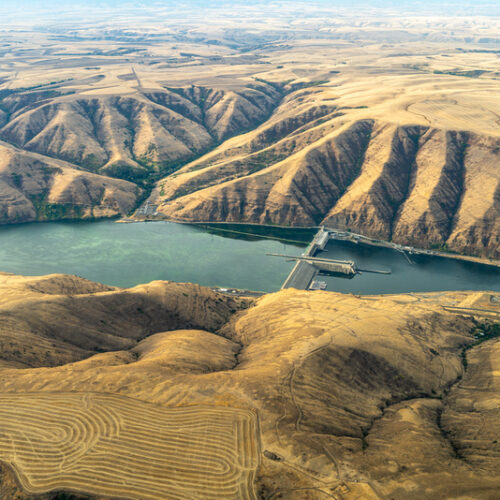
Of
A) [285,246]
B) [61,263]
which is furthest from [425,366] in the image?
[61,263]

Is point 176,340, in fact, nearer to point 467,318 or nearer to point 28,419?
point 28,419

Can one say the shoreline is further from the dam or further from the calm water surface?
the dam

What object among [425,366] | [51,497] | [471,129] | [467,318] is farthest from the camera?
[471,129]

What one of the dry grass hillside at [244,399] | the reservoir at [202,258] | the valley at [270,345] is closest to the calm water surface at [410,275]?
the reservoir at [202,258]

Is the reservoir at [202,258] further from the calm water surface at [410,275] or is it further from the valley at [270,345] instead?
the valley at [270,345]

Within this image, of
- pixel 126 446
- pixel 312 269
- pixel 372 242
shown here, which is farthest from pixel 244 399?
pixel 372 242

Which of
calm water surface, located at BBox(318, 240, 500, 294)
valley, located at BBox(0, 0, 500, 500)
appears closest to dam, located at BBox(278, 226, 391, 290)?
valley, located at BBox(0, 0, 500, 500)

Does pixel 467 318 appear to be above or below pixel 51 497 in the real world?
below
